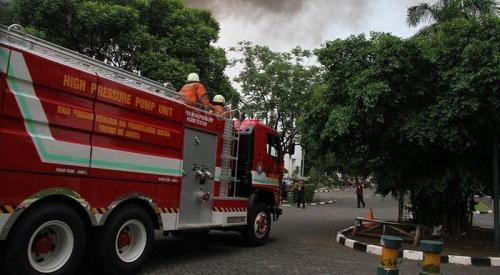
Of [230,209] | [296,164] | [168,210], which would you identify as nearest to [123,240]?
[168,210]

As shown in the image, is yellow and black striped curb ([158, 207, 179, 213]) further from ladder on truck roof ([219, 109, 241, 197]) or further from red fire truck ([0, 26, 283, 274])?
ladder on truck roof ([219, 109, 241, 197])

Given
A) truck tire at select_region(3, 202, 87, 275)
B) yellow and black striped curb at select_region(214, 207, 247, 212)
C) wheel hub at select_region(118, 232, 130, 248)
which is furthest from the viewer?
yellow and black striped curb at select_region(214, 207, 247, 212)

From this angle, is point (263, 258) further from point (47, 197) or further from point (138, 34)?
point (138, 34)

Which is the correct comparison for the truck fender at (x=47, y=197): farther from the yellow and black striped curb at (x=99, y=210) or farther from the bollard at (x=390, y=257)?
the bollard at (x=390, y=257)

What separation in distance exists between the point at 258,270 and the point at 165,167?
2285 mm

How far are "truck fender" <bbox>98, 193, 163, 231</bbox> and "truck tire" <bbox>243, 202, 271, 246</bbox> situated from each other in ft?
11.0

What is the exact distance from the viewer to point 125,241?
7.33 metres

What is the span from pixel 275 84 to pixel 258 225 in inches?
708

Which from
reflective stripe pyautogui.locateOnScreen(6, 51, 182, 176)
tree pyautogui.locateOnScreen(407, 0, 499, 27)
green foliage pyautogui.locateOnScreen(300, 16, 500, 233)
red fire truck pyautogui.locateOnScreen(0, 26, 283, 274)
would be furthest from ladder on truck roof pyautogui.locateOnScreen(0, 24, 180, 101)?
tree pyautogui.locateOnScreen(407, 0, 499, 27)

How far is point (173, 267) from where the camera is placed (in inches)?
325

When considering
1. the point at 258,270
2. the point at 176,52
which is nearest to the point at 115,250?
the point at 258,270

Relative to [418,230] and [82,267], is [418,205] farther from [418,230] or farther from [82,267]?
[82,267]

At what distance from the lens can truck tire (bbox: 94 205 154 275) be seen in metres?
6.86

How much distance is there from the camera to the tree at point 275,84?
93.1ft
